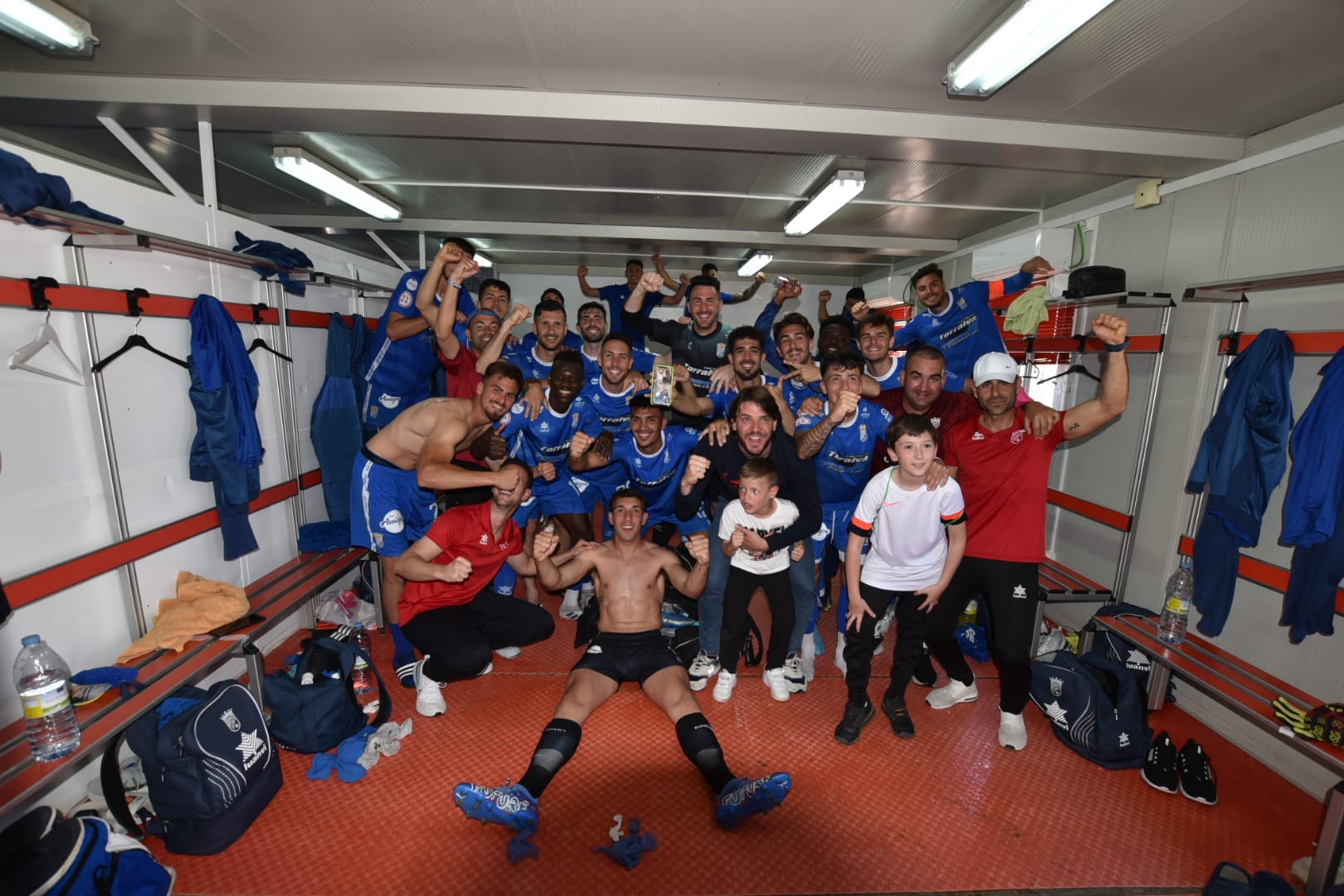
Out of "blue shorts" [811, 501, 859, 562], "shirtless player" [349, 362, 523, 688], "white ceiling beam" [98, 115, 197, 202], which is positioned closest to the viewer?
"white ceiling beam" [98, 115, 197, 202]

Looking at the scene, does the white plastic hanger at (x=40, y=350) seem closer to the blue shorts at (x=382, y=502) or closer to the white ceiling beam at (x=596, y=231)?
the blue shorts at (x=382, y=502)

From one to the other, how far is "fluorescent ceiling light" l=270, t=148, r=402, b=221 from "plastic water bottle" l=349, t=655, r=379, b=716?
330 centimetres

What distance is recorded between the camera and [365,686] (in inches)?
118

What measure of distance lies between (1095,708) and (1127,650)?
719mm

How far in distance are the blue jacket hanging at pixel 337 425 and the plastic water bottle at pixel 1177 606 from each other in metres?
5.28

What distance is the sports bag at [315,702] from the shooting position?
2.64 metres

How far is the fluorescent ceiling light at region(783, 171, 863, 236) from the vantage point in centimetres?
397

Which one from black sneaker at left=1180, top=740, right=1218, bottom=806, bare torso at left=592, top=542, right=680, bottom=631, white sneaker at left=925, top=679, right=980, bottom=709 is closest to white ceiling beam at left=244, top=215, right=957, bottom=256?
bare torso at left=592, top=542, right=680, bottom=631

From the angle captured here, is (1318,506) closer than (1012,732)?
Yes

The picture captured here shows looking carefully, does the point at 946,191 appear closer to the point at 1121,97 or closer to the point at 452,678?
the point at 1121,97

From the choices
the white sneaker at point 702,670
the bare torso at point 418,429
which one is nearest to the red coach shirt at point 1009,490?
the white sneaker at point 702,670

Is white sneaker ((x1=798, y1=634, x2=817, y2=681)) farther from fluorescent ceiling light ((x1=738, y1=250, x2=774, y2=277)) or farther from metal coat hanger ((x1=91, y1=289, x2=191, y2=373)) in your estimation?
fluorescent ceiling light ((x1=738, y1=250, x2=774, y2=277))

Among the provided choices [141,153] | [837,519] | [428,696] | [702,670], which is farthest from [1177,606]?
[141,153]

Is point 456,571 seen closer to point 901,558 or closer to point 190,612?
point 190,612
